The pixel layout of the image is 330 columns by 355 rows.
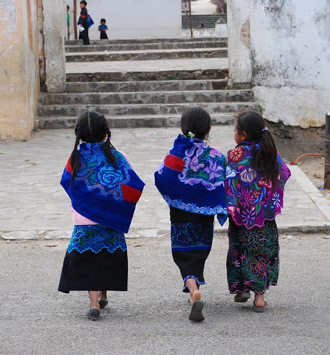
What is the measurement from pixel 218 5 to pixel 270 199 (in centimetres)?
4081

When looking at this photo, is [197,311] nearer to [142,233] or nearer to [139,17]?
[142,233]

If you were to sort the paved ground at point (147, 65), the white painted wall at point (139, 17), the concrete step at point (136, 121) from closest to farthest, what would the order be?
the concrete step at point (136, 121), the paved ground at point (147, 65), the white painted wall at point (139, 17)

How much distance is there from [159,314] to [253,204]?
3.16 ft

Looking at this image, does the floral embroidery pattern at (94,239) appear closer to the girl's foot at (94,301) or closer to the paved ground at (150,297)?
the girl's foot at (94,301)

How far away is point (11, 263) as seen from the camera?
5.70 metres

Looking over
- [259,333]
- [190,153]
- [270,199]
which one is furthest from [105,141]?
[259,333]

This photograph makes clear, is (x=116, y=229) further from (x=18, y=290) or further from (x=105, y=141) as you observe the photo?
(x=18, y=290)

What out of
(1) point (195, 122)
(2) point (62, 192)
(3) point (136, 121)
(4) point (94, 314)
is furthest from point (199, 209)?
(3) point (136, 121)

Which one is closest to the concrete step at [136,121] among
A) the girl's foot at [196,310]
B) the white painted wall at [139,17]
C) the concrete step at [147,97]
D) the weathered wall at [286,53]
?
the concrete step at [147,97]

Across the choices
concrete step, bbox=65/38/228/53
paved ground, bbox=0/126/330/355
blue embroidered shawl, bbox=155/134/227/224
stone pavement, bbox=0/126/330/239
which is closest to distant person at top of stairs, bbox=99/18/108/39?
concrete step, bbox=65/38/228/53

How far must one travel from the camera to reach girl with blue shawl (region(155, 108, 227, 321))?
173 inches

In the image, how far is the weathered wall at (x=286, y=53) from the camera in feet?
36.7

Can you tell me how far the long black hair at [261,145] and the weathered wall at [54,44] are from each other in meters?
8.54

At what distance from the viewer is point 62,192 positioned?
26.1 feet
